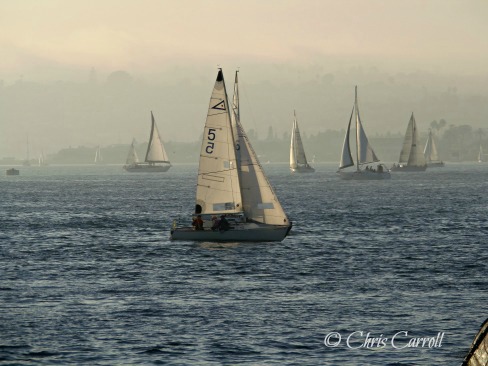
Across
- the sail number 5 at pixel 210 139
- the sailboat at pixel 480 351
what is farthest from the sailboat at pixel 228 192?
the sailboat at pixel 480 351

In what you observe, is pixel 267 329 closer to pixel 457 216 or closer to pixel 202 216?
pixel 202 216

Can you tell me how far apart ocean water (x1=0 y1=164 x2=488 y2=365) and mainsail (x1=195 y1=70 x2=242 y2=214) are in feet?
10.2

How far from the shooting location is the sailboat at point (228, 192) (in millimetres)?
62750

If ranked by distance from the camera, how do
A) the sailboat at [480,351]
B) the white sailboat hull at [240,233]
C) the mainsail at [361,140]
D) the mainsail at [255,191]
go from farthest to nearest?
1. the mainsail at [361,140]
2. the mainsail at [255,191]
3. the white sailboat hull at [240,233]
4. the sailboat at [480,351]

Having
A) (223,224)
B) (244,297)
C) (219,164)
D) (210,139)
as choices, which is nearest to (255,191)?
(219,164)

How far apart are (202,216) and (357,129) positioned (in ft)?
429

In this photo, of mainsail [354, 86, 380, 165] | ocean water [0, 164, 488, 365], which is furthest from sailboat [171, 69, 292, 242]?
mainsail [354, 86, 380, 165]

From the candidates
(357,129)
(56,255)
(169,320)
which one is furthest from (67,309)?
(357,129)

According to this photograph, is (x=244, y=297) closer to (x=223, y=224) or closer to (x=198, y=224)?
(x=223, y=224)

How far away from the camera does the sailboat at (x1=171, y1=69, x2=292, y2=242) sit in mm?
62750

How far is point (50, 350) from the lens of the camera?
109ft

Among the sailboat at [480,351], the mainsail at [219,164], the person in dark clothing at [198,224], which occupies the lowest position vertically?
the person in dark clothing at [198,224]

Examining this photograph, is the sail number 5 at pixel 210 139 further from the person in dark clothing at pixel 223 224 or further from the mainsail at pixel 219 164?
the person in dark clothing at pixel 223 224

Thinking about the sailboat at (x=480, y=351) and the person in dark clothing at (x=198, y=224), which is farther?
the person in dark clothing at (x=198, y=224)
